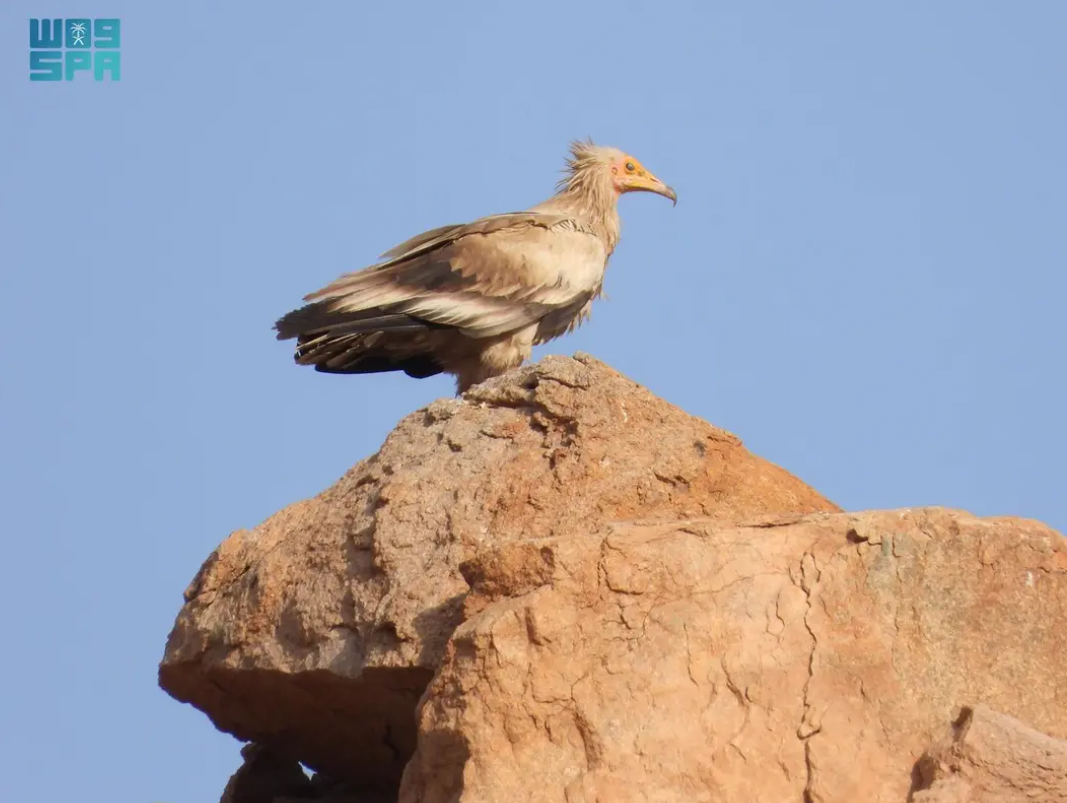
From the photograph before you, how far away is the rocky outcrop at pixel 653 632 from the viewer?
5.43 meters

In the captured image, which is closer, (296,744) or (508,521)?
(508,521)

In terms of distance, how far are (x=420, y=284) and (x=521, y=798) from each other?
5.95 metres

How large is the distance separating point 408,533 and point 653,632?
1.49m

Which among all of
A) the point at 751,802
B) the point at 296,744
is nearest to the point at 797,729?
the point at 751,802

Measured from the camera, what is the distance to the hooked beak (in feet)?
43.3

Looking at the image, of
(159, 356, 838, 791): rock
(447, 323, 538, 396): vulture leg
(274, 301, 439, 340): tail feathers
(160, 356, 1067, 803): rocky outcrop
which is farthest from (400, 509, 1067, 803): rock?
(447, 323, 538, 396): vulture leg

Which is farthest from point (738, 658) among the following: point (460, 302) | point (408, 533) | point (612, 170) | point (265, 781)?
point (612, 170)

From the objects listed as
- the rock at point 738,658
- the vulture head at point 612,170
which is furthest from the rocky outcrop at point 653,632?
the vulture head at point 612,170

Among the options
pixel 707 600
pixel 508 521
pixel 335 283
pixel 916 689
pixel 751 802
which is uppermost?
pixel 335 283

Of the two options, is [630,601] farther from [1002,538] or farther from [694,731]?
[1002,538]

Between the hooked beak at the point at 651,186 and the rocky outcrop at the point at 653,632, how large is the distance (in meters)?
6.48

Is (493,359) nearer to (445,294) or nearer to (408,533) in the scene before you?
(445,294)

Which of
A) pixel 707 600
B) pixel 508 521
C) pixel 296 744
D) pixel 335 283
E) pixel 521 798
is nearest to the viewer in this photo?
pixel 521 798

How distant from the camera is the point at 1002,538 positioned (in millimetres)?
5887
